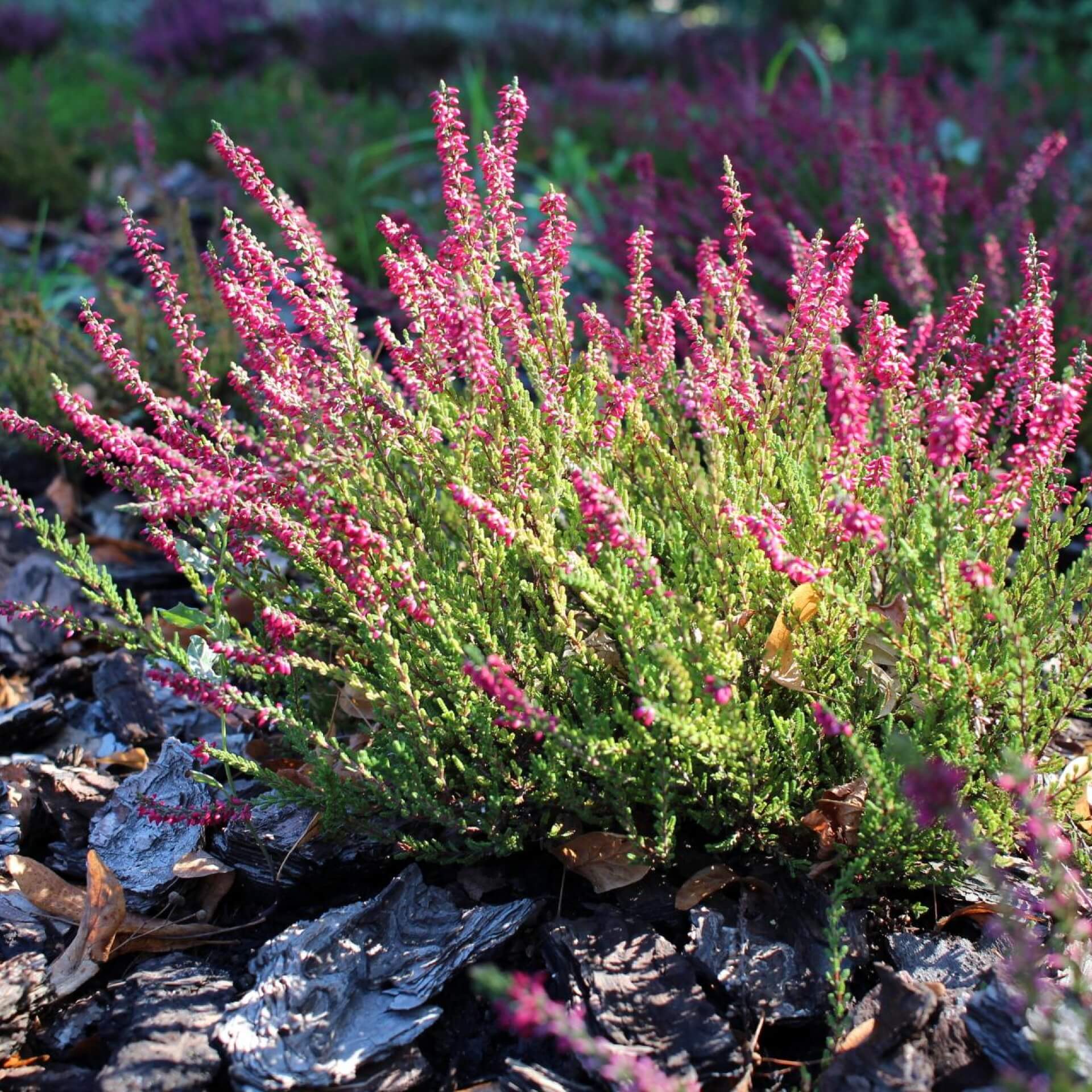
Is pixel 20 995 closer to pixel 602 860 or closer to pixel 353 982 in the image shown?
pixel 353 982

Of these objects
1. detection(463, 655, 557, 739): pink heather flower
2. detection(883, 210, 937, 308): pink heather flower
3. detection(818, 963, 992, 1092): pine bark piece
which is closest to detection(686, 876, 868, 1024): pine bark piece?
detection(818, 963, 992, 1092): pine bark piece

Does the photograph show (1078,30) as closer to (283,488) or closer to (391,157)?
(391,157)

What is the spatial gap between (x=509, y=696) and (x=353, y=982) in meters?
0.61

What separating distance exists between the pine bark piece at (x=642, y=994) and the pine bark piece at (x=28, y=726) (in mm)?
1434

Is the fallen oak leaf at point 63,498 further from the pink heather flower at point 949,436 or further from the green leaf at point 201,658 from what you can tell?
the pink heather flower at point 949,436

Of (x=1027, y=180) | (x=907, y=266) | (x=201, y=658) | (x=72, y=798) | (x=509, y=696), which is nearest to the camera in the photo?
(x=509, y=696)

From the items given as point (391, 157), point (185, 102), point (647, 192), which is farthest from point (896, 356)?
point (185, 102)

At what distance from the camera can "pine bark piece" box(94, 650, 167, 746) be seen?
2.57 m

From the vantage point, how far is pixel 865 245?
155 inches

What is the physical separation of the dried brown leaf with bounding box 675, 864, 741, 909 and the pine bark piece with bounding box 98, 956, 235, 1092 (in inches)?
30.5

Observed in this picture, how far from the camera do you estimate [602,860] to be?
197cm

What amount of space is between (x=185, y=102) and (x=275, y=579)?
542cm

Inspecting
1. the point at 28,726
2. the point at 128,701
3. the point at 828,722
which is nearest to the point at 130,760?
the point at 128,701

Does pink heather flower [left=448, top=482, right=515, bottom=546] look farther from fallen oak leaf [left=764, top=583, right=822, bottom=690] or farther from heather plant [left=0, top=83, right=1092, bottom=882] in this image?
fallen oak leaf [left=764, top=583, right=822, bottom=690]
